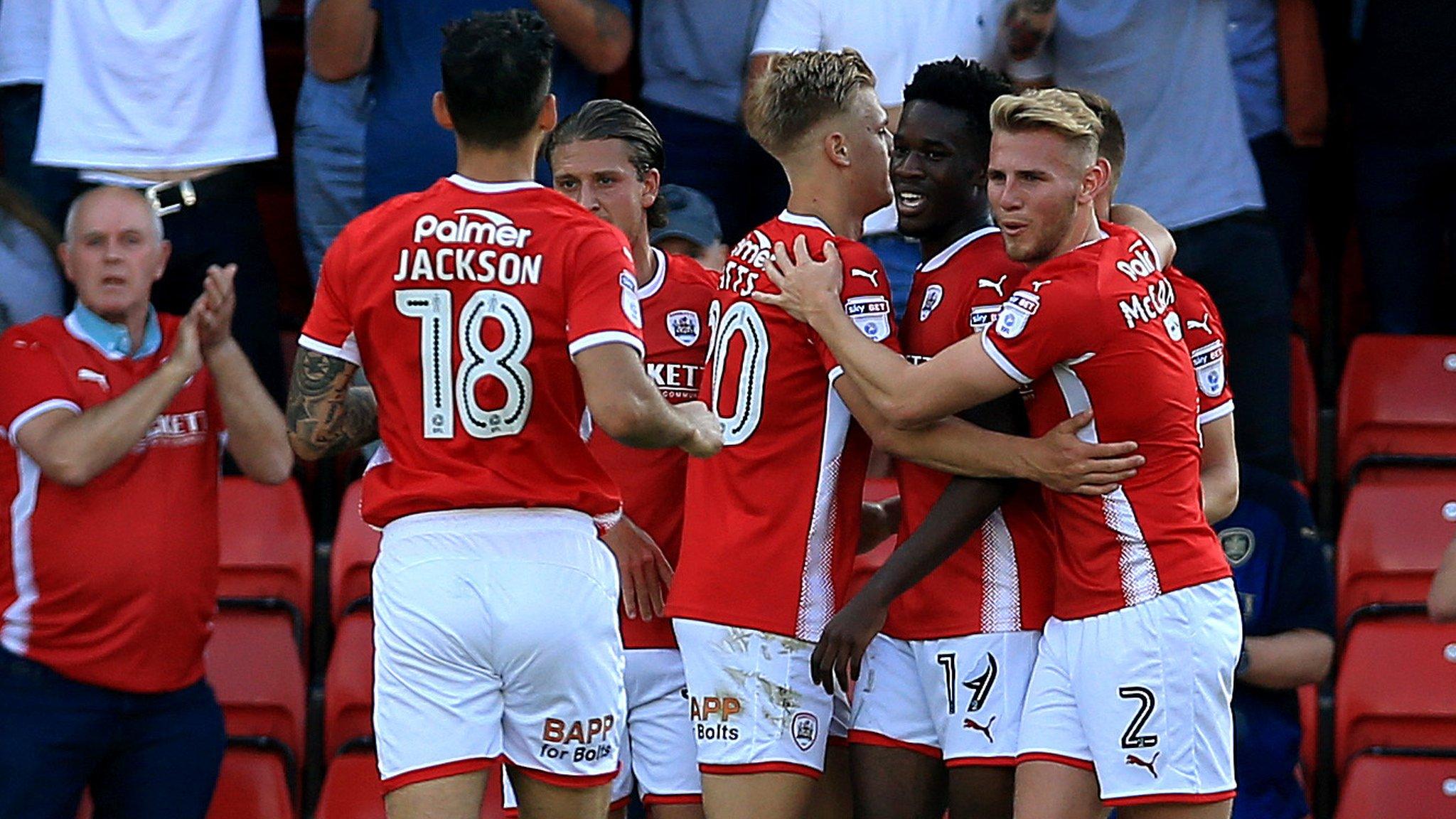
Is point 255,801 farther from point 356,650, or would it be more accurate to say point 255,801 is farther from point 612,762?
point 612,762

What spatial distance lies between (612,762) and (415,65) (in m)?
2.95

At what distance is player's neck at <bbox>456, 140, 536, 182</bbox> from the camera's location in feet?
13.7

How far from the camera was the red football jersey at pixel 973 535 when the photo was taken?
452 cm

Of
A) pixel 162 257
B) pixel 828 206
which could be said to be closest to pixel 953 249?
pixel 828 206

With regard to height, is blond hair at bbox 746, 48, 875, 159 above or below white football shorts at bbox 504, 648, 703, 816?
above

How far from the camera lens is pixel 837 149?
468 centimetres

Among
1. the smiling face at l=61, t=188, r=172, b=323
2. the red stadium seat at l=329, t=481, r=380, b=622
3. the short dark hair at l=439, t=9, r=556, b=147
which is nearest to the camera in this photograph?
the short dark hair at l=439, t=9, r=556, b=147

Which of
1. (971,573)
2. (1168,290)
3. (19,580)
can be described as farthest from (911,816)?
(19,580)

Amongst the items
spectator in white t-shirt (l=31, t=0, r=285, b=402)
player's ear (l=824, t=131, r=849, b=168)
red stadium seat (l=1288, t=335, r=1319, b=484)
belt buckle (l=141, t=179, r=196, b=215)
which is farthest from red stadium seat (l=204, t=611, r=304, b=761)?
red stadium seat (l=1288, t=335, r=1319, b=484)

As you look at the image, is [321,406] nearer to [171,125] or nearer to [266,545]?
[266,545]

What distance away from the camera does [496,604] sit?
4.09m

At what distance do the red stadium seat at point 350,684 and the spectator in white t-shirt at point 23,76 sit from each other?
71.4 inches

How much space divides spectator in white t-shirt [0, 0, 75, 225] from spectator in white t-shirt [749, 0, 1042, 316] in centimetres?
226

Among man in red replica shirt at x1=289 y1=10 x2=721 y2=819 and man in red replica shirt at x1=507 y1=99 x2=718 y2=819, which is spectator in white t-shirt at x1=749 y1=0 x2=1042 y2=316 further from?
man in red replica shirt at x1=289 y1=10 x2=721 y2=819
